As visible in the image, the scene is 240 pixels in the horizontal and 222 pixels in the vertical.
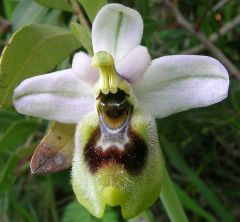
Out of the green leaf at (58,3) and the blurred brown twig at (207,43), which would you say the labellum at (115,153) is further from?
the blurred brown twig at (207,43)

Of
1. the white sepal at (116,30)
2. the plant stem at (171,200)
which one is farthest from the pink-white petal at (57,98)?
the plant stem at (171,200)

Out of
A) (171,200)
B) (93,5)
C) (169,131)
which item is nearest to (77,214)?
(169,131)

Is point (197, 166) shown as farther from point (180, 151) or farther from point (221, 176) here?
point (180, 151)

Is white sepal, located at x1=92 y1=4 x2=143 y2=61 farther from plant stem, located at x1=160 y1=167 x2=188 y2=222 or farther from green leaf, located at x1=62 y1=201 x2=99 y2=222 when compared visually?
green leaf, located at x1=62 y1=201 x2=99 y2=222

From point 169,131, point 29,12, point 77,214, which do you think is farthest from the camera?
point 169,131

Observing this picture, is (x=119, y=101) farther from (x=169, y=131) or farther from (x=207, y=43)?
(x=169, y=131)

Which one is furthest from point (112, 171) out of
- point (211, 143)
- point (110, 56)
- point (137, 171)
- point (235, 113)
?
point (211, 143)
